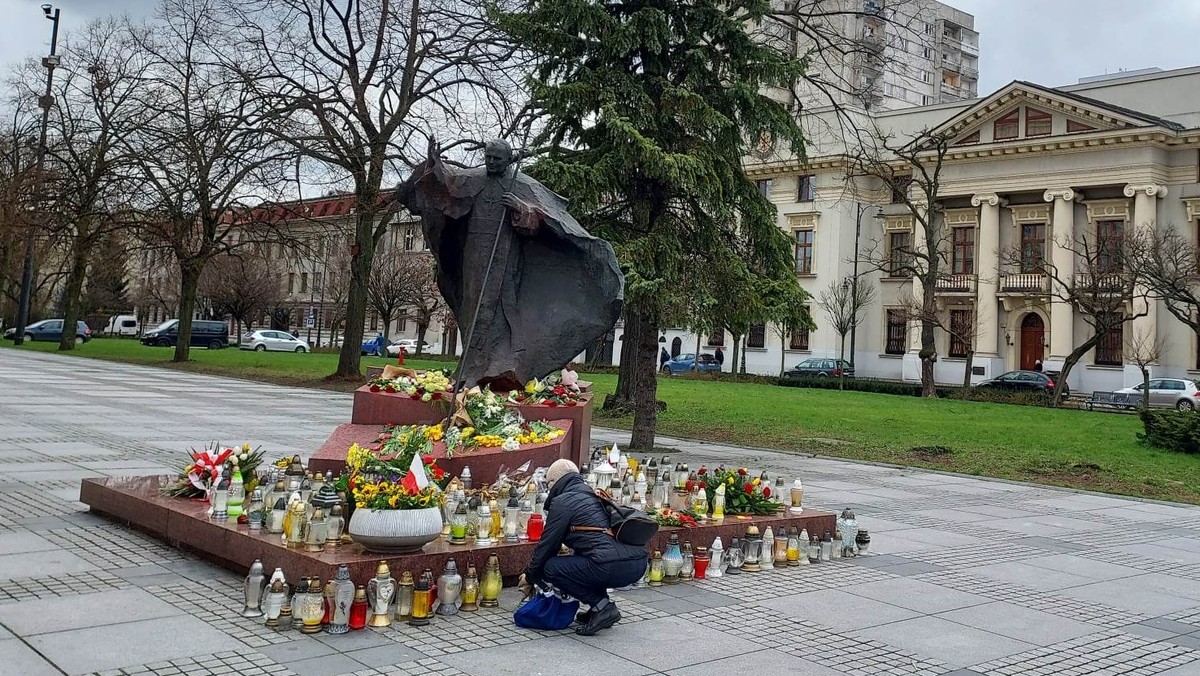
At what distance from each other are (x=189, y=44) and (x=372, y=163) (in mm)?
7406

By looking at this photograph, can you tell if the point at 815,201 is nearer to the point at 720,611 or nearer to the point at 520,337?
the point at 520,337

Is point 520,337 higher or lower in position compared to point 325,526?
higher

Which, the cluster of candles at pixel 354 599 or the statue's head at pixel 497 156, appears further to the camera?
the statue's head at pixel 497 156

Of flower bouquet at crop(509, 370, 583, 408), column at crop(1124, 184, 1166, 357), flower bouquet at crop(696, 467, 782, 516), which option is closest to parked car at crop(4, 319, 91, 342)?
column at crop(1124, 184, 1166, 357)

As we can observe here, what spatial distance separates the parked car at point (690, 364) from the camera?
192 ft

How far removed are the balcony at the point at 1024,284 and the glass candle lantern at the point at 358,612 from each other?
1886 inches

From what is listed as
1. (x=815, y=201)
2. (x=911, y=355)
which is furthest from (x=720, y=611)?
(x=815, y=201)

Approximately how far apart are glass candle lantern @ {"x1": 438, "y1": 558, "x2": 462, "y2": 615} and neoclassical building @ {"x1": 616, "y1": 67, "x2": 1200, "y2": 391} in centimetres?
3834

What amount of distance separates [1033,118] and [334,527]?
49669mm

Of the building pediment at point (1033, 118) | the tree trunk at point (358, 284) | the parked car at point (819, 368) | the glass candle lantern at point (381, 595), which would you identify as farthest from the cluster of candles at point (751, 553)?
the parked car at point (819, 368)

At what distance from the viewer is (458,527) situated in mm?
7223

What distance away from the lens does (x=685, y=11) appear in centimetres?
1725

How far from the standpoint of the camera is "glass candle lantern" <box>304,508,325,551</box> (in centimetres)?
671

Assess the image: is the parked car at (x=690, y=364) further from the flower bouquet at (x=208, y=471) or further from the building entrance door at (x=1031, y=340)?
the flower bouquet at (x=208, y=471)
